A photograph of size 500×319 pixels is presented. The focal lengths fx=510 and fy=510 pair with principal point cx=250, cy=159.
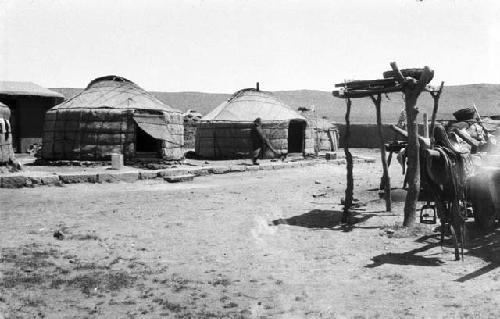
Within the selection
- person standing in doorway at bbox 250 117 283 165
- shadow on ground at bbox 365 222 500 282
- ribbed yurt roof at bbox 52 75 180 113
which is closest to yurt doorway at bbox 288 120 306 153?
person standing in doorway at bbox 250 117 283 165

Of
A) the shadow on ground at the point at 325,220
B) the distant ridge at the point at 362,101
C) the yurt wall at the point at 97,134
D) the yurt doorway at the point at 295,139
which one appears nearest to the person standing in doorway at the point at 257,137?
the yurt wall at the point at 97,134

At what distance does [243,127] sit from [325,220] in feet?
42.6

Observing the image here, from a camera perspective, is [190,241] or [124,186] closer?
[190,241]

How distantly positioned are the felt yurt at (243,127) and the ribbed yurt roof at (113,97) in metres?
3.13

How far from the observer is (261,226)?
8273 mm

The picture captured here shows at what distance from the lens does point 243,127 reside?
70.5 ft

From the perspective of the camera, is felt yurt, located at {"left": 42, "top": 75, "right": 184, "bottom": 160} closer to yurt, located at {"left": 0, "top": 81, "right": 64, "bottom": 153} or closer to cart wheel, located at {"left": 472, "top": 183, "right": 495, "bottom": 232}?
yurt, located at {"left": 0, "top": 81, "right": 64, "bottom": 153}

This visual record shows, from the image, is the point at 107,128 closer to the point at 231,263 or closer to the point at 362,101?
the point at 231,263

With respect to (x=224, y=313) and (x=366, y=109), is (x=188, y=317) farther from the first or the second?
(x=366, y=109)

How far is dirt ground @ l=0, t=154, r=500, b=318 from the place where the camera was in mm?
4562

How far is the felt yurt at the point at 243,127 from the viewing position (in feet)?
70.6

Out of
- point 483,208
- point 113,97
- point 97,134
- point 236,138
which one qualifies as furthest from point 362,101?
point 483,208

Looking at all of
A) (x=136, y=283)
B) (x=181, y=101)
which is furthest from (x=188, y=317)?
(x=181, y=101)

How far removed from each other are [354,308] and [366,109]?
157 feet
